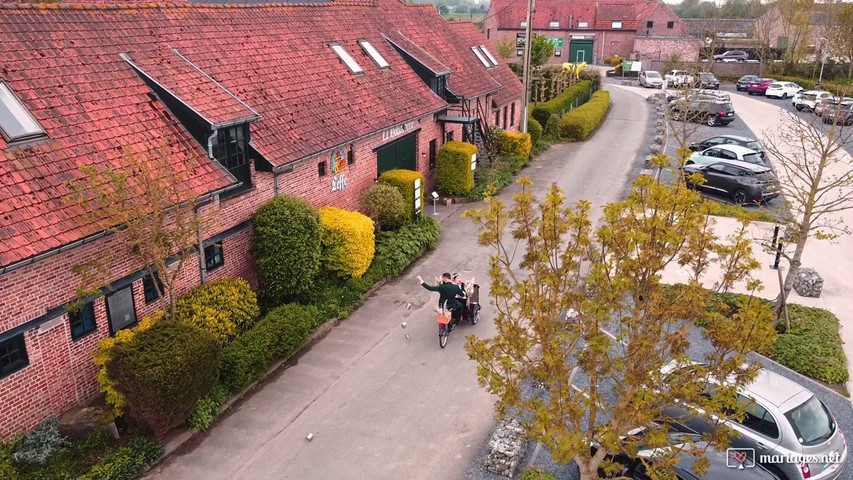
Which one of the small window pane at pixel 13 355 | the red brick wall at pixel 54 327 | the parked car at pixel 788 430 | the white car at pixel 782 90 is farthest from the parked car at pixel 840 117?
the small window pane at pixel 13 355

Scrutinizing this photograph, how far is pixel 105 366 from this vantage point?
37.3 ft

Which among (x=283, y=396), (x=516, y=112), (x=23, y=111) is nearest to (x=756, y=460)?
(x=283, y=396)

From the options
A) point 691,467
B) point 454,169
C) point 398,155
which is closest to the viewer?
point 691,467

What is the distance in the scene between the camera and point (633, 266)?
784 centimetres

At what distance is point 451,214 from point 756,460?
1532 cm

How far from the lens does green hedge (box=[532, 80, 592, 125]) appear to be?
38219 mm

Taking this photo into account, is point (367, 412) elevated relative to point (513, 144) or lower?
lower

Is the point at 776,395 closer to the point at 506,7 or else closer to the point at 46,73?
the point at 46,73

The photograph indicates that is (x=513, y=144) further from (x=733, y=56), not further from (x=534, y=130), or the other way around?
(x=733, y=56)

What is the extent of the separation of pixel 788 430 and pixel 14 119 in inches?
560

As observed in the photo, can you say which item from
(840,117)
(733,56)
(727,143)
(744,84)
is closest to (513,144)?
(727,143)

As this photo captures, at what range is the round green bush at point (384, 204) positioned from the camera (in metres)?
19.9

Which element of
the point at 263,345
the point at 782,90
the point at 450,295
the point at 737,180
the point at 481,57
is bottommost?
the point at 263,345

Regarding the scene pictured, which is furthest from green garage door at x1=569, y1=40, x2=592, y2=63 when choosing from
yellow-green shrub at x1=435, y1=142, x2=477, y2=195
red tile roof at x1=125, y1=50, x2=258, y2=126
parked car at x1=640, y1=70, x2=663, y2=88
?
red tile roof at x1=125, y1=50, x2=258, y2=126
